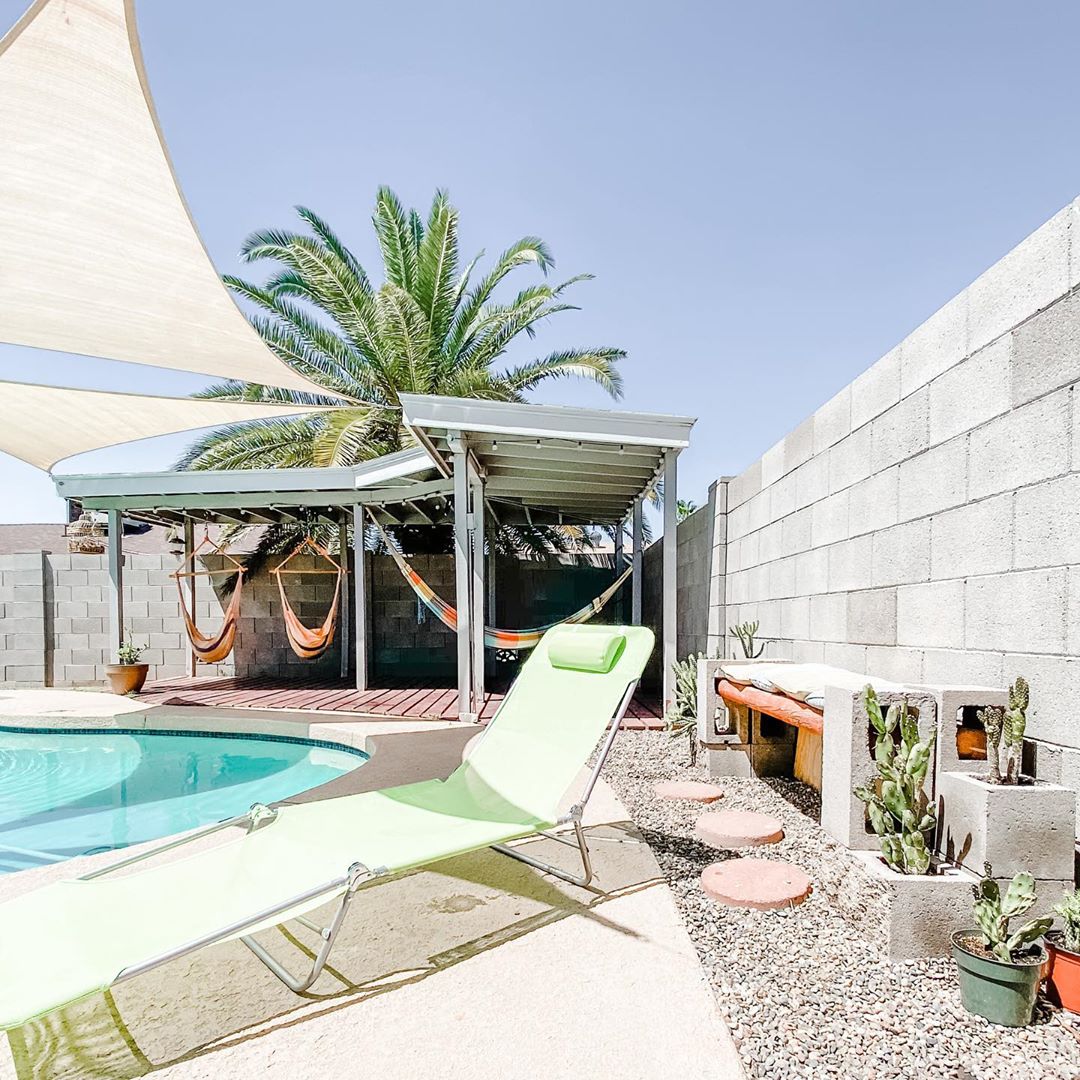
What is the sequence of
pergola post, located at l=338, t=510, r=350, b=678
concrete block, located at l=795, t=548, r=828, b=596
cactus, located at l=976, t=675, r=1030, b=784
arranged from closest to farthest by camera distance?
cactus, located at l=976, t=675, r=1030, b=784 → concrete block, located at l=795, t=548, r=828, b=596 → pergola post, located at l=338, t=510, r=350, b=678

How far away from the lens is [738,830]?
316 cm

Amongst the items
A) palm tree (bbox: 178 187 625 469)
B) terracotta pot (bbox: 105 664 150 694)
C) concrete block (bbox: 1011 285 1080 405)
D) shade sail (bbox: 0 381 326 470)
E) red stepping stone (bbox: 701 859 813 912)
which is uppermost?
palm tree (bbox: 178 187 625 469)

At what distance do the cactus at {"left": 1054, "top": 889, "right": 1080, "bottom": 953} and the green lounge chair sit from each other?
1.38 metres

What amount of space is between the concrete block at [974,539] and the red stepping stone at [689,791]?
65.3 inches

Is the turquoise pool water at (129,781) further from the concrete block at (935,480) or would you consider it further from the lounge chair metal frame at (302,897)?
the concrete block at (935,480)

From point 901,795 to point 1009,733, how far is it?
345 mm

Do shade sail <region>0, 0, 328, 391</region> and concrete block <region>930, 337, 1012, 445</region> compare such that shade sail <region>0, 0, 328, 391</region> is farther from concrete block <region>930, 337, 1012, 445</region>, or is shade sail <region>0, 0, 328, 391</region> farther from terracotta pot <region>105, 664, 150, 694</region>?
terracotta pot <region>105, 664, 150, 694</region>

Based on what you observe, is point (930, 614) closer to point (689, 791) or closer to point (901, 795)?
point (901, 795)

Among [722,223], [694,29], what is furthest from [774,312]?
[694,29]

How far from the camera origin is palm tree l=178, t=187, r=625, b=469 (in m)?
9.39

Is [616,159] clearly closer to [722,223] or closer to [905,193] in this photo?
[722,223]

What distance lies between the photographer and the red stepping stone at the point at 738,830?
10.1 feet

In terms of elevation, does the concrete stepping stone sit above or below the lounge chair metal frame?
below

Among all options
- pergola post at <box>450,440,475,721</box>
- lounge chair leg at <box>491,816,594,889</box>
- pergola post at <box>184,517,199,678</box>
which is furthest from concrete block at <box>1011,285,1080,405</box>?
pergola post at <box>184,517,199,678</box>
